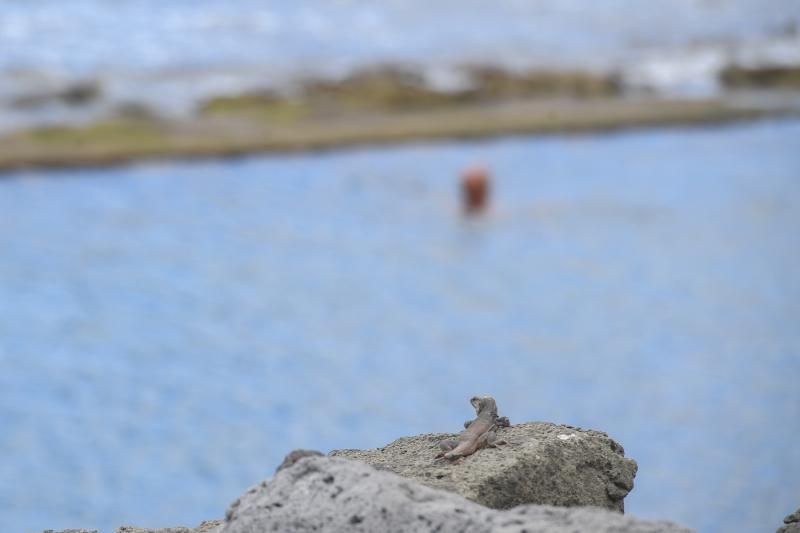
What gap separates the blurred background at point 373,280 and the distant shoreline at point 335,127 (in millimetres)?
159

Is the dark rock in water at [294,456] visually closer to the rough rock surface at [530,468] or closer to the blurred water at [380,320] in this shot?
the rough rock surface at [530,468]

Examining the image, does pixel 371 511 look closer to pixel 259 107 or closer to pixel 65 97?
pixel 259 107

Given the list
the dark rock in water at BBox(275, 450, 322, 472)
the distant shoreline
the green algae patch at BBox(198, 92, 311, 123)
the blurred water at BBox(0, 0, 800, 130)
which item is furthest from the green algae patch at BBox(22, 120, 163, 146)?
the dark rock in water at BBox(275, 450, 322, 472)

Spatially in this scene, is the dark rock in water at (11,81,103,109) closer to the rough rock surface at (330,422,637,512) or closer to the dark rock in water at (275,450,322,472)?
the rough rock surface at (330,422,637,512)

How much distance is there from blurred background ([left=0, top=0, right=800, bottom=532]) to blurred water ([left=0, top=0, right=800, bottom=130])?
235 millimetres

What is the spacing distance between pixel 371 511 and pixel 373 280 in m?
14.1

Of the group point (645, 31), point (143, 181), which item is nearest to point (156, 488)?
point (143, 181)

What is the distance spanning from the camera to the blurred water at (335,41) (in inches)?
1158

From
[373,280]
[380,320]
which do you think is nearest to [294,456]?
[380,320]

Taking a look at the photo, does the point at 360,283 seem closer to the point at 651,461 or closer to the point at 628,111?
the point at 651,461

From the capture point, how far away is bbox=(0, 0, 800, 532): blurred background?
436 inches

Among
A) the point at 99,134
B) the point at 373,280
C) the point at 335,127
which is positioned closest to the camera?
the point at 373,280

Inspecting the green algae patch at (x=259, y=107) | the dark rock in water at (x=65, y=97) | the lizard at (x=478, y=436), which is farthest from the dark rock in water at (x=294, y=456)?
the dark rock in water at (x=65, y=97)

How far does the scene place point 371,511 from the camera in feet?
7.79
